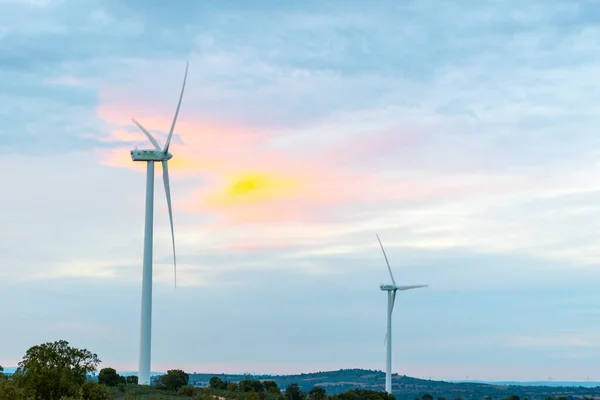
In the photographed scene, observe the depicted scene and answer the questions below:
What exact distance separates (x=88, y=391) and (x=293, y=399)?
73.6 m

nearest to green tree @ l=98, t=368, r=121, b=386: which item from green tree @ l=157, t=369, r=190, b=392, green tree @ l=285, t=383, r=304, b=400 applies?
green tree @ l=157, t=369, r=190, b=392

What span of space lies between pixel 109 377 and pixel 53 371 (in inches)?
2157

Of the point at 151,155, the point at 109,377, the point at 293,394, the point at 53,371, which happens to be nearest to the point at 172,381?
the point at 109,377

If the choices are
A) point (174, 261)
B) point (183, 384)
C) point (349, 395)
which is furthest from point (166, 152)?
point (349, 395)

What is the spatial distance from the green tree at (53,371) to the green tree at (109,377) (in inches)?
2036

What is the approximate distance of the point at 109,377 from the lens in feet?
420

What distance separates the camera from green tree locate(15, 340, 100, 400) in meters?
74.9

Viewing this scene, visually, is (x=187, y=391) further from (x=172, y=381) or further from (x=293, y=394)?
(x=293, y=394)

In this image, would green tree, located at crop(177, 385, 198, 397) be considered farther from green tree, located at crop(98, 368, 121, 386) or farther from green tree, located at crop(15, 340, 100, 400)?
green tree, located at crop(15, 340, 100, 400)

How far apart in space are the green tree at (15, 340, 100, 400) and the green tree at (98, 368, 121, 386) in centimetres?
5171

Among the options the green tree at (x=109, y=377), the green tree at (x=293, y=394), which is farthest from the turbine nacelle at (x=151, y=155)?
the green tree at (x=293, y=394)

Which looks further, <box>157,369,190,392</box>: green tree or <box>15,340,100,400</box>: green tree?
<box>157,369,190,392</box>: green tree

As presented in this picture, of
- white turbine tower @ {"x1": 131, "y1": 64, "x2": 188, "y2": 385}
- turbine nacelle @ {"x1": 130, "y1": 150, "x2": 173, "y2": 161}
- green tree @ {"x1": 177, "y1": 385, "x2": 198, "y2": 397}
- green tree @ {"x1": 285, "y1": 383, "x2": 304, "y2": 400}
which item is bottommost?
green tree @ {"x1": 285, "y1": 383, "x2": 304, "y2": 400}

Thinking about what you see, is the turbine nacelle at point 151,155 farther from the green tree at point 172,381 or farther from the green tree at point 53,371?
the green tree at point 53,371
